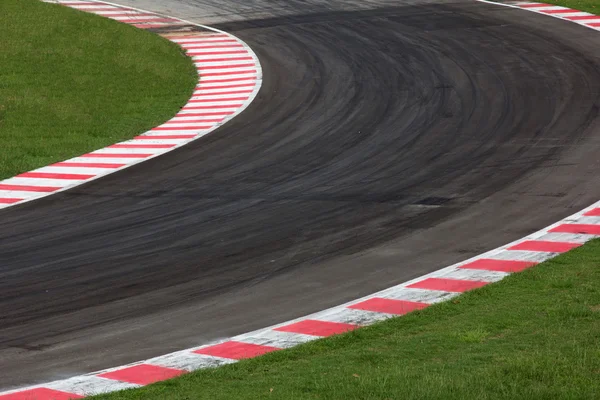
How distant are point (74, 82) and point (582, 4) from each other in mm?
18206

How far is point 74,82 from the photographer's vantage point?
91.4 ft

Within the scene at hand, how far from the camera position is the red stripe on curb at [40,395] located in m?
9.86

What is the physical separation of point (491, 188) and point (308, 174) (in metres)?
3.29

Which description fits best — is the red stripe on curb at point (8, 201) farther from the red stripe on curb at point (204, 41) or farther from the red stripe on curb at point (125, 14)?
the red stripe on curb at point (125, 14)

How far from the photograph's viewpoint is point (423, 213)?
1659cm

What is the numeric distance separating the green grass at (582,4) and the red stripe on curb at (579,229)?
21.4m

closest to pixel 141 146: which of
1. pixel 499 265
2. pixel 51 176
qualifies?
pixel 51 176

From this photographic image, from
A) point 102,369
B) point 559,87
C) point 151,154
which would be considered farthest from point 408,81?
point 102,369

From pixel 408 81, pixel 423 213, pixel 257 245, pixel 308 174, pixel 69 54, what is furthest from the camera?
pixel 69 54

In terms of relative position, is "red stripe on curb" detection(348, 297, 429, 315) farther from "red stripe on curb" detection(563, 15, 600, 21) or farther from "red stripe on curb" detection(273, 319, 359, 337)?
"red stripe on curb" detection(563, 15, 600, 21)

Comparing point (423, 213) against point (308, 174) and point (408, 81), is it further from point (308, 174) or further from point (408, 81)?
point (408, 81)

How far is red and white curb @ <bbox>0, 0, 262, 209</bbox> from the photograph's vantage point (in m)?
19.8

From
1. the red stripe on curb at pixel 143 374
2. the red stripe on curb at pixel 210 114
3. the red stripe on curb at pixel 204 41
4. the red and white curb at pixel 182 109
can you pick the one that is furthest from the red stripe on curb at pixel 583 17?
the red stripe on curb at pixel 143 374

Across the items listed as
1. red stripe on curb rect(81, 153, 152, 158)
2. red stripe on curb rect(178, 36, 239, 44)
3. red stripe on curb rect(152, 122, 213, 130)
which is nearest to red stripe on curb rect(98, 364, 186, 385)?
red stripe on curb rect(81, 153, 152, 158)
